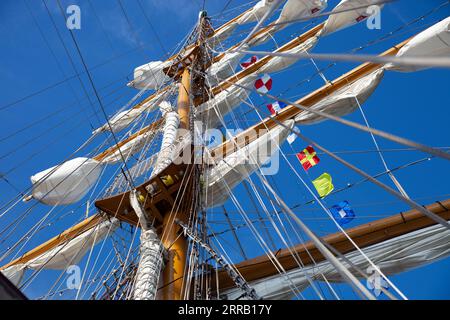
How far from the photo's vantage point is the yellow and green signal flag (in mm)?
6449

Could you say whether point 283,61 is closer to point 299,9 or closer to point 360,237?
point 299,9

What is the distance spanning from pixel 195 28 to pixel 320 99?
6012 millimetres

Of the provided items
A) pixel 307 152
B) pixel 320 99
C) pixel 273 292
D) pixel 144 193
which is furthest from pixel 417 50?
pixel 144 193

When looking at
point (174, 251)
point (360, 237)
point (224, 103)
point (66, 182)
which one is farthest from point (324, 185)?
point (66, 182)

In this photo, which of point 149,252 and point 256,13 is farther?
point 256,13

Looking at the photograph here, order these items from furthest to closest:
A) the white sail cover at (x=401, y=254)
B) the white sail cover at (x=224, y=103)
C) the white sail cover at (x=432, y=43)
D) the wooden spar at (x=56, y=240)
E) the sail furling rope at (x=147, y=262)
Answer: the white sail cover at (x=224, y=103) < the wooden spar at (x=56, y=240) < the white sail cover at (x=432, y=43) < the white sail cover at (x=401, y=254) < the sail furling rope at (x=147, y=262)

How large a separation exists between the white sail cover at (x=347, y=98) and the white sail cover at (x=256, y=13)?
5.70 meters

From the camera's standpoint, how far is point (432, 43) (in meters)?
6.52

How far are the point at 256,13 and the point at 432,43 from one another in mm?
7396

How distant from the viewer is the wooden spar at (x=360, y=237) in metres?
5.14

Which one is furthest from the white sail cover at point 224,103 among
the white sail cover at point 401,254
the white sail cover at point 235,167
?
the white sail cover at point 401,254

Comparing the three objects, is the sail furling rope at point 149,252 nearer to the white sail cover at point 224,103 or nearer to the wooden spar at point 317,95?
the wooden spar at point 317,95

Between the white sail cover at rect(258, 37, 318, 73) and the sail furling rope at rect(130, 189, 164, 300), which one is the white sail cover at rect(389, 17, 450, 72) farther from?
the sail furling rope at rect(130, 189, 164, 300)
